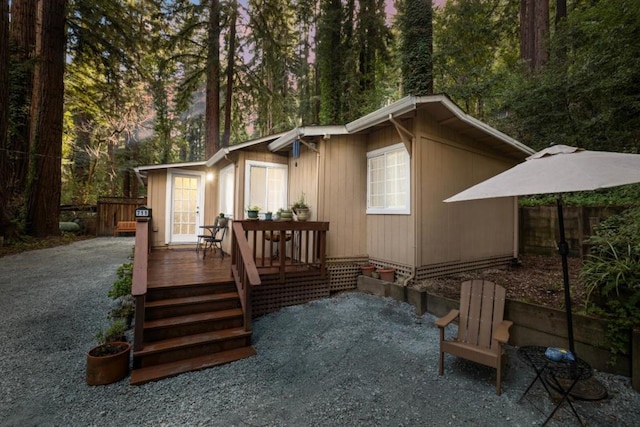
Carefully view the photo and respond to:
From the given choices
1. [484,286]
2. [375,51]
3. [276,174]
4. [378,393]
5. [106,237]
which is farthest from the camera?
[106,237]

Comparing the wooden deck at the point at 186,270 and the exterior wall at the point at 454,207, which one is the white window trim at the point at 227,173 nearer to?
the wooden deck at the point at 186,270

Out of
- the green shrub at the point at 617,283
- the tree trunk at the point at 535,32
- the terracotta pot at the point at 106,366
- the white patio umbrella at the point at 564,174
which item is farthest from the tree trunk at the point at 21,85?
the tree trunk at the point at 535,32

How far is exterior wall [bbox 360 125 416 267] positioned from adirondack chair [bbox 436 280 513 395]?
5.68 feet

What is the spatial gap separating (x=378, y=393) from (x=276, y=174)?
201 inches

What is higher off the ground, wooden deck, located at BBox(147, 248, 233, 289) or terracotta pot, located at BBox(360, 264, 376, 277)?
wooden deck, located at BBox(147, 248, 233, 289)

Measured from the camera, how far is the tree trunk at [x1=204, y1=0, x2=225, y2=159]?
1002 centimetres

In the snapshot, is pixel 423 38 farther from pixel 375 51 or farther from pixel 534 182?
pixel 534 182

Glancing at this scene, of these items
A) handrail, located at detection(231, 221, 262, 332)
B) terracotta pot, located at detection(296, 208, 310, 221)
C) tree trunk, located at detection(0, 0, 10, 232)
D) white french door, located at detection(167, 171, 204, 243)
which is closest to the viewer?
handrail, located at detection(231, 221, 262, 332)

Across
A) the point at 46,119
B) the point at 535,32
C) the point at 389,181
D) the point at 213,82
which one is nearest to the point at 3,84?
the point at 46,119

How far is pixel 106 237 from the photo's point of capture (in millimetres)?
13180

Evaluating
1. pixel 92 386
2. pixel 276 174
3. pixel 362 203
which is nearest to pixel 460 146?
pixel 362 203

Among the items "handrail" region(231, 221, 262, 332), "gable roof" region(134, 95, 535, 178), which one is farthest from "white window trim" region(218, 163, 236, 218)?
"handrail" region(231, 221, 262, 332)

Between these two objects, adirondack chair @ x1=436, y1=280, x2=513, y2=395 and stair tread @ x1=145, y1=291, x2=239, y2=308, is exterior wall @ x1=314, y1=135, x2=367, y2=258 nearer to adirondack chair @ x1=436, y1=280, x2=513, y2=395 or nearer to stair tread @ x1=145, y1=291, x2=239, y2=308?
stair tread @ x1=145, y1=291, x2=239, y2=308

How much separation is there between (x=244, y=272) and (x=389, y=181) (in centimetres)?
316
